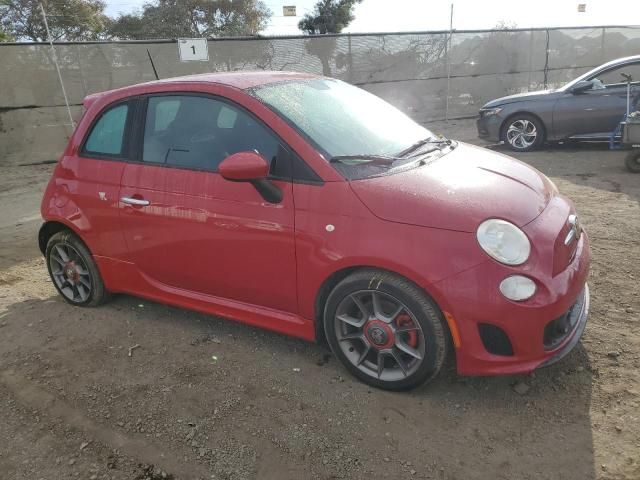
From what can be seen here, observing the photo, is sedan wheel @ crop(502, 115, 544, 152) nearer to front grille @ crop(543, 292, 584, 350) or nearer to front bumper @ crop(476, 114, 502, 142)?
front bumper @ crop(476, 114, 502, 142)

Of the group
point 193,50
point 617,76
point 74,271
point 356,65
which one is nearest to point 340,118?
point 74,271

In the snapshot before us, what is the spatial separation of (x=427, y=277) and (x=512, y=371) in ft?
2.06

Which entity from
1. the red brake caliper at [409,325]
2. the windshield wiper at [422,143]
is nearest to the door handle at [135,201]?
the windshield wiper at [422,143]

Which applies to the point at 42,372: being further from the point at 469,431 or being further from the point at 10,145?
the point at 10,145

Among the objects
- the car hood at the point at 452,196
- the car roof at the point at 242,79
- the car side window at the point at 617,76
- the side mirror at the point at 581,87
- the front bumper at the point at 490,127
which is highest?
the car roof at the point at 242,79

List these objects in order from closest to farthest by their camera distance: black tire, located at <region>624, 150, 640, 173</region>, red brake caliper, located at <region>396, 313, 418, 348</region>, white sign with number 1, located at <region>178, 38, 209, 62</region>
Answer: red brake caliper, located at <region>396, 313, 418, 348</region>
black tire, located at <region>624, 150, 640, 173</region>
white sign with number 1, located at <region>178, 38, 209, 62</region>

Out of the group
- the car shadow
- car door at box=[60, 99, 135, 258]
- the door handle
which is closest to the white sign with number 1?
car door at box=[60, 99, 135, 258]

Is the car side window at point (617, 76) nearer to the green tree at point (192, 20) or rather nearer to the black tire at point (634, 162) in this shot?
the black tire at point (634, 162)

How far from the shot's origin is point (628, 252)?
14.3ft

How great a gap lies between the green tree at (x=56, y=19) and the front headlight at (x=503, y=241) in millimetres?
34878

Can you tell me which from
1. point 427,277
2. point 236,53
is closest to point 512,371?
point 427,277

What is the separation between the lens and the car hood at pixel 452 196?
8.16ft

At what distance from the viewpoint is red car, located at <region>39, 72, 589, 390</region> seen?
2.45m

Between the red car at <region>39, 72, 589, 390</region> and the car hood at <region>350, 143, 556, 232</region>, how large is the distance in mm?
10
